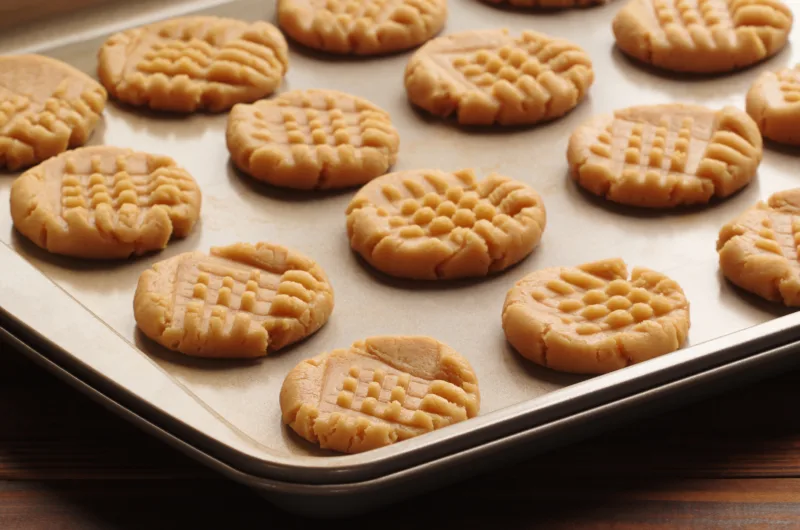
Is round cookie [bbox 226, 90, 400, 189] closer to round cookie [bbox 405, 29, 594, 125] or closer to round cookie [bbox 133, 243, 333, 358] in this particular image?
round cookie [bbox 405, 29, 594, 125]

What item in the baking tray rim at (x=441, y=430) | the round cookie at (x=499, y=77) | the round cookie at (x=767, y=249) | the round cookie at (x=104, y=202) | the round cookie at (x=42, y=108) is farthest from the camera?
the round cookie at (x=499, y=77)

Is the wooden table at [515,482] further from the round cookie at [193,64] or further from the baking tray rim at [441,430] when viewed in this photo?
the round cookie at [193,64]

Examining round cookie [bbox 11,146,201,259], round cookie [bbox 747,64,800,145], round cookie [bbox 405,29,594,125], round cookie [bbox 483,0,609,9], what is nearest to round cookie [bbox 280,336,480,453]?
round cookie [bbox 11,146,201,259]

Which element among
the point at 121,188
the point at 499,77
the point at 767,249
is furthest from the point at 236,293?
the point at 767,249

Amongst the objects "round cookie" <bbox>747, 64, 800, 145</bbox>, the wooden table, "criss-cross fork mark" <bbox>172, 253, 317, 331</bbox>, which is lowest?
the wooden table

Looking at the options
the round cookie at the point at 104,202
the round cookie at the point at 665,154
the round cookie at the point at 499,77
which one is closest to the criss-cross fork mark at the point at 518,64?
the round cookie at the point at 499,77

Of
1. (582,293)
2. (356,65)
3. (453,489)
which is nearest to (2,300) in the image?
(453,489)

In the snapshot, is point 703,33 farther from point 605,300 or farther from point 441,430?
point 441,430
